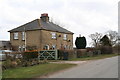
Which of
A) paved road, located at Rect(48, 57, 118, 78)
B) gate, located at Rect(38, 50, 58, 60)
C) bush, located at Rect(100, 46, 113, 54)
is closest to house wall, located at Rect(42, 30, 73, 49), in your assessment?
bush, located at Rect(100, 46, 113, 54)

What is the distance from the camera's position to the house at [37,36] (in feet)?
133

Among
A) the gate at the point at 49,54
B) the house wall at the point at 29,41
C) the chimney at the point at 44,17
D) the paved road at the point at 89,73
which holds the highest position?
the chimney at the point at 44,17

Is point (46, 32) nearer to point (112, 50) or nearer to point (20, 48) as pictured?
point (20, 48)

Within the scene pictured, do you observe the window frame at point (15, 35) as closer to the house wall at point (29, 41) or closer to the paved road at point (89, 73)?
the house wall at point (29, 41)

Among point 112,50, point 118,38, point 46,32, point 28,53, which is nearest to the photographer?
point 28,53

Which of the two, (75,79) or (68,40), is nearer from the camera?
(75,79)

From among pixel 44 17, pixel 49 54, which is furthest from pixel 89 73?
pixel 44 17

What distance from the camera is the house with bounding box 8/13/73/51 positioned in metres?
40.6

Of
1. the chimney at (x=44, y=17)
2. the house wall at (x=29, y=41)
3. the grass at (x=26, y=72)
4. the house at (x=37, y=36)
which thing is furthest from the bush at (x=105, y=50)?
the grass at (x=26, y=72)

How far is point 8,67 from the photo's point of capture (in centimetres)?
1798

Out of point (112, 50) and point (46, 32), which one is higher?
point (46, 32)

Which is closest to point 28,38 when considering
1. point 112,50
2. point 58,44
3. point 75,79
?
point 58,44

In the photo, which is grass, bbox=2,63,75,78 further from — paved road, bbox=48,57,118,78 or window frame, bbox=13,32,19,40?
window frame, bbox=13,32,19,40

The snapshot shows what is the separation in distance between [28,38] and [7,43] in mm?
6437
